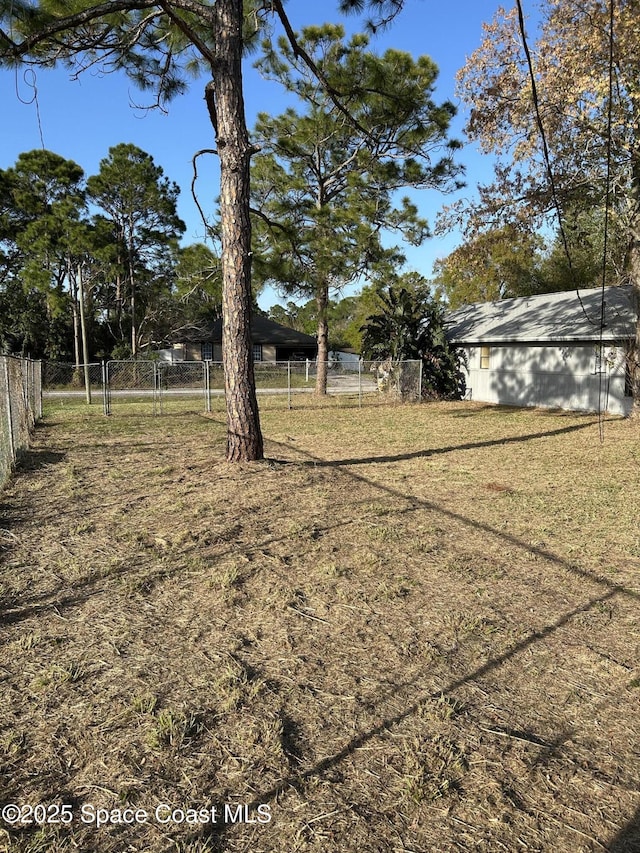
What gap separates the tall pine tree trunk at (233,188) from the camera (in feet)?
22.4

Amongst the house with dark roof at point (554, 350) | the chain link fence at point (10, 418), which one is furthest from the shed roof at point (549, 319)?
the chain link fence at point (10, 418)

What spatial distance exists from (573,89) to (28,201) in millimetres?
23826

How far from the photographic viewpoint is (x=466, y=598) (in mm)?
3797

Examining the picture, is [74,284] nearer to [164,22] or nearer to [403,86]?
[403,86]

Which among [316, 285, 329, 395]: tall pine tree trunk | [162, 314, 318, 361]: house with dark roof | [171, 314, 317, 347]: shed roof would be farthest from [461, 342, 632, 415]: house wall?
[162, 314, 318, 361]: house with dark roof

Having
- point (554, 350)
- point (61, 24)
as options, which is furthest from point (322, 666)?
point (554, 350)

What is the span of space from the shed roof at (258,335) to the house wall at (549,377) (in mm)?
18860

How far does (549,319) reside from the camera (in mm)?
18359

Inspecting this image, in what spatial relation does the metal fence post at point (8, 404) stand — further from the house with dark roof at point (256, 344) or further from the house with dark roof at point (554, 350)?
the house with dark roof at point (256, 344)

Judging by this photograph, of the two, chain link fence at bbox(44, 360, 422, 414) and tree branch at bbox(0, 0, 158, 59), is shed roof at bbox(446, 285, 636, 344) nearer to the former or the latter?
chain link fence at bbox(44, 360, 422, 414)

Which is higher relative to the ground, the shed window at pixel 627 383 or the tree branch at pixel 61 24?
the tree branch at pixel 61 24

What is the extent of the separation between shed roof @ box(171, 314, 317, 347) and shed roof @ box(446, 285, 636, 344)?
15631mm

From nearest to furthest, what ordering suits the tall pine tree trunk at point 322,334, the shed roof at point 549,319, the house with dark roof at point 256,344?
1. the shed roof at point 549,319
2. the tall pine tree trunk at point 322,334
3. the house with dark roof at point 256,344

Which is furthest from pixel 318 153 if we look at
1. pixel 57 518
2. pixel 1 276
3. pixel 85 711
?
pixel 1 276
